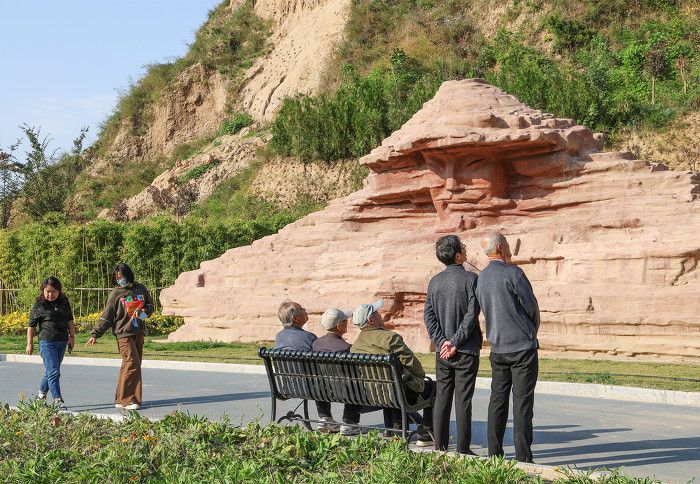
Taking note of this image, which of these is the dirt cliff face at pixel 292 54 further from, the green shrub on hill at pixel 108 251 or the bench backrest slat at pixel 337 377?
the bench backrest slat at pixel 337 377

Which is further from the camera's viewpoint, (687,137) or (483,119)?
(687,137)

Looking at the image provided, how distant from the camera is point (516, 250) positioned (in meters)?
14.3

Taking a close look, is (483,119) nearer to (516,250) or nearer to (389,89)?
(516,250)

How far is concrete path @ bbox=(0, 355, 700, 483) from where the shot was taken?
18.5 ft

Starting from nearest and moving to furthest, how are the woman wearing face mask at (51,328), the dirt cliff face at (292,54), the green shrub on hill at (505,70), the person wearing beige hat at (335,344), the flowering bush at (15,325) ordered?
the person wearing beige hat at (335,344)
the woman wearing face mask at (51,328)
the flowering bush at (15,325)
the green shrub on hill at (505,70)
the dirt cliff face at (292,54)

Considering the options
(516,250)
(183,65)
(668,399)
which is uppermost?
(183,65)

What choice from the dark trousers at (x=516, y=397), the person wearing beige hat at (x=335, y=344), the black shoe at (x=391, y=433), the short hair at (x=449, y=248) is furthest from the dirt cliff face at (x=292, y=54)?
the dark trousers at (x=516, y=397)

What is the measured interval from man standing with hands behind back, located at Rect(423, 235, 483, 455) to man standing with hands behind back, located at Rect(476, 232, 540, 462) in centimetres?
15

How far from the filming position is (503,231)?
15.1 meters

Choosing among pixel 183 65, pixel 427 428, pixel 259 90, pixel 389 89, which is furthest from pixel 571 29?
pixel 427 428

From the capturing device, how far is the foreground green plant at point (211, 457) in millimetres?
4531

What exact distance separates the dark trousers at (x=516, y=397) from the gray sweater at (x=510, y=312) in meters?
0.08

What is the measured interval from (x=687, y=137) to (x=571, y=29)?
931cm

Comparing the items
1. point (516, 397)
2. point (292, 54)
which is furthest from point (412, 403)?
point (292, 54)
